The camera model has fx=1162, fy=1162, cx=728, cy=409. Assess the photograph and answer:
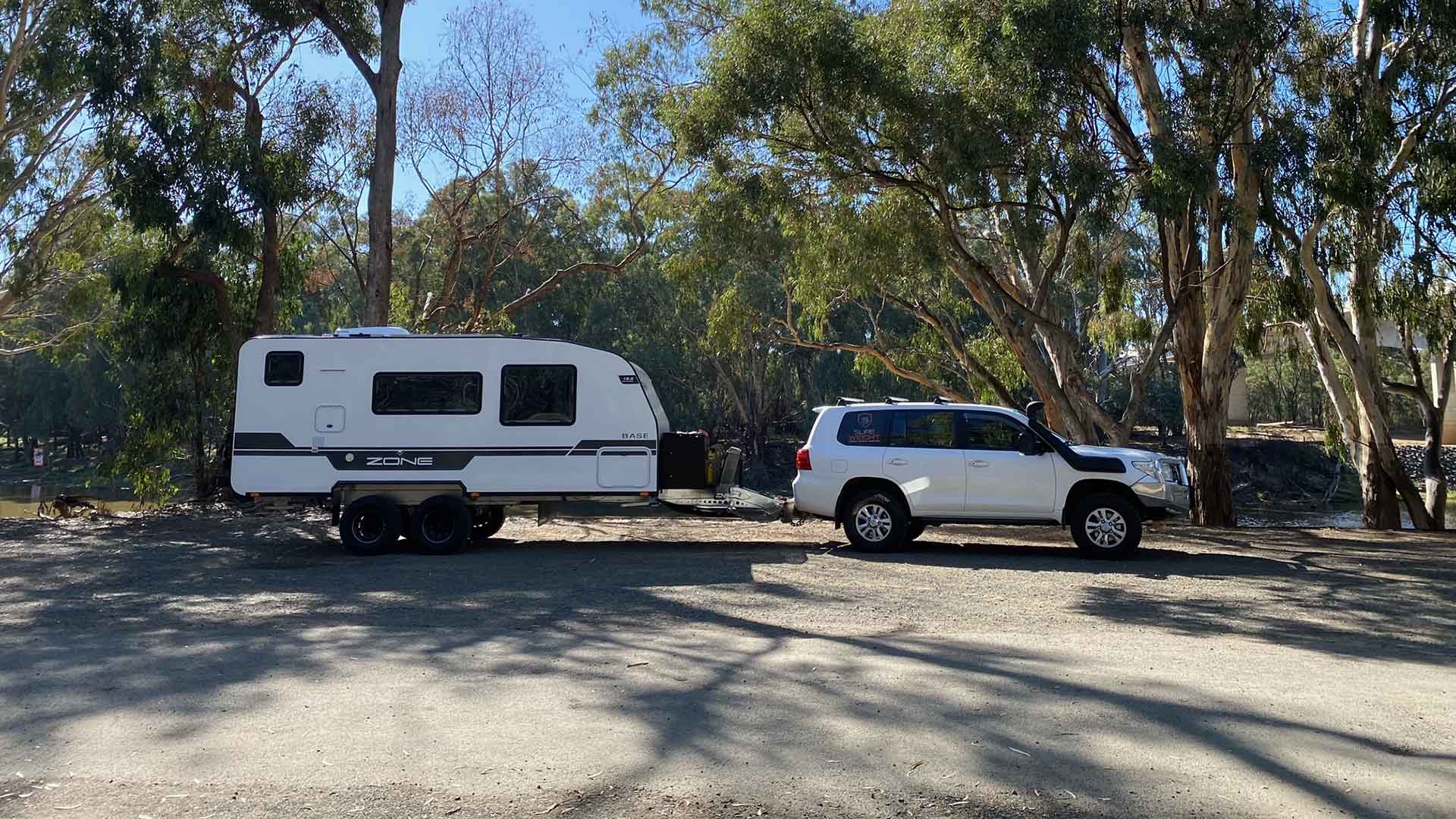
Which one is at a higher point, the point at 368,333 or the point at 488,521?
the point at 368,333

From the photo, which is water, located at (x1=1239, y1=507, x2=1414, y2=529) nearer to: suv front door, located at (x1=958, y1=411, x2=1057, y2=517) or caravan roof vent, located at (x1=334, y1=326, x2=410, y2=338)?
suv front door, located at (x1=958, y1=411, x2=1057, y2=517)

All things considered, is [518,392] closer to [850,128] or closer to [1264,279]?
[850,128]

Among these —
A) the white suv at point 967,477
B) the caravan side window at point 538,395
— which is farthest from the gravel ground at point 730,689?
the caravan side window at point 538,395

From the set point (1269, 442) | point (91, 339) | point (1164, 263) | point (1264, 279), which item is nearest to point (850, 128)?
point (1164, 263)

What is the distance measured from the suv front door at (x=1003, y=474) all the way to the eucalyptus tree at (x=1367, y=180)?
6.18 metres

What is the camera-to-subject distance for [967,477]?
536 inches

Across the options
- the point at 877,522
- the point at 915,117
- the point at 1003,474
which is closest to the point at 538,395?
the point at 877,522

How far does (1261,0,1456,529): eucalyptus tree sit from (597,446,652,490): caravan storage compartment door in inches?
385

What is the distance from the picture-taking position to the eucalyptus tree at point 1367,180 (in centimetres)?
1642

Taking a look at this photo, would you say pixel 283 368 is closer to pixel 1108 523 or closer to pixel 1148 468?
pixel 1108 523

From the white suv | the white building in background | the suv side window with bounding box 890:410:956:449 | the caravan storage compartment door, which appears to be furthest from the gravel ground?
the white building in background

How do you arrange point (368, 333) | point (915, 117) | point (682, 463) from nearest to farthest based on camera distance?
point (682, 463)
point (368, 333)
point (915, 117)

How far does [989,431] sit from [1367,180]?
7414 mm

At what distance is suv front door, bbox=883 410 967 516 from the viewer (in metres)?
13.7
